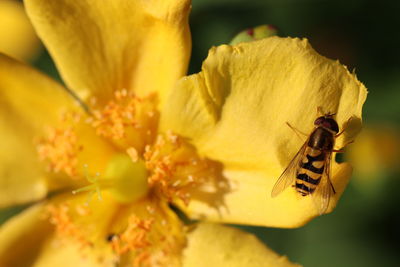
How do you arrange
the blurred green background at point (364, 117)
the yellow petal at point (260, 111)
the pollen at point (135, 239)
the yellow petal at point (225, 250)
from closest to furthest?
the yellow petal at point (260, 111)
the yellow petal at point (225, 250)
the pollen at point (135, 239)
the blurred green background at point (364, 117)

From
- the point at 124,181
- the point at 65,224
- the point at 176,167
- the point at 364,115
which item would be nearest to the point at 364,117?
the point at 364,115

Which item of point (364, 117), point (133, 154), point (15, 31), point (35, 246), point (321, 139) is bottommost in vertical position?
point (364, 117)

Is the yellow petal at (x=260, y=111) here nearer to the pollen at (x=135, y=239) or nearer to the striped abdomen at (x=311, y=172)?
the striped abdomen at (x=311, y=172)

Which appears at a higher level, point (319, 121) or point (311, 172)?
point (319, 121)

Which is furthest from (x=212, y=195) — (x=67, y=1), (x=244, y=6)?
(x=244, y=6)

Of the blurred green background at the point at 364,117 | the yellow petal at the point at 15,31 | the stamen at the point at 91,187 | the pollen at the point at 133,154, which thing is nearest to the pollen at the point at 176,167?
the pollen at the point at 133,154

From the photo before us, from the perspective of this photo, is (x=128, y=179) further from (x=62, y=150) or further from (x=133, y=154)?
(x=62, y=150)

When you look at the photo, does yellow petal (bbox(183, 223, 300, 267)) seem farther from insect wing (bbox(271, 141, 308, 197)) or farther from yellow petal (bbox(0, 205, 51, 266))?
yellow petal (bbox(0, 205, 51, 266))
